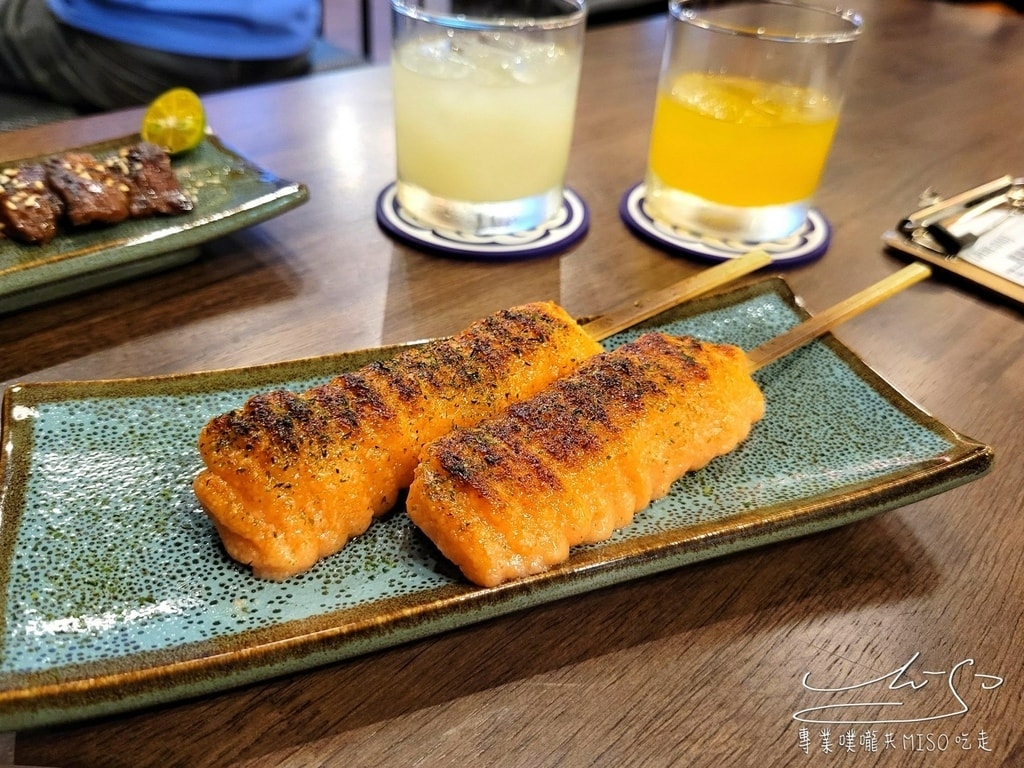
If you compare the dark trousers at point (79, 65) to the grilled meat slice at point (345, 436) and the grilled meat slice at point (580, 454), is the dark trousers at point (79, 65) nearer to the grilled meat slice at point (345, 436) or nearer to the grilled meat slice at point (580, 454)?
the grilled meat slice at point (345, 436)

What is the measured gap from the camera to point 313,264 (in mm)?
1774

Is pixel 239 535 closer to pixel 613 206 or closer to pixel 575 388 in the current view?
pixel 575 388

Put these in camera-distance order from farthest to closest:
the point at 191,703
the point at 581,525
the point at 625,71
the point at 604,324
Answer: the point at 625,71 < the point at 604,324 < the point at 581,525 < the point at 191,703

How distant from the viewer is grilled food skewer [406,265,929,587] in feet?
3.14

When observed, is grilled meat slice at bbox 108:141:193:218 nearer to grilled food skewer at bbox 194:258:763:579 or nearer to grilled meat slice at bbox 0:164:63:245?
grilled meat slice at bbox 0:164:63:245

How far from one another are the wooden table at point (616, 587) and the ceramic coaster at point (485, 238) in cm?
3

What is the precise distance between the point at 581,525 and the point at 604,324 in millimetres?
563

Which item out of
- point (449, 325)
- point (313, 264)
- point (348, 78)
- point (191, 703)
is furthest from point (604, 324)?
point (348, 78)

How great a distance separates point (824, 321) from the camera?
146 cm

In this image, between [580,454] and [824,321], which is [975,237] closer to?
[824,321]

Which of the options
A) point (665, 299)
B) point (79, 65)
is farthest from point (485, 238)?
point (79, 65)

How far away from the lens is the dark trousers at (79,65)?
3303 millimetres

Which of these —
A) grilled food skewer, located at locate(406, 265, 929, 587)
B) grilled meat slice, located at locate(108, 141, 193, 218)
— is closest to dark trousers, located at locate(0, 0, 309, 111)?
grilled meat slice, located at locate(108, 141, 193, 218)

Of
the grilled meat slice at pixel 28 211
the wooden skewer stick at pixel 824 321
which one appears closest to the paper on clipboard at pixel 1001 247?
the wooden skewer stick at pixel 824 321
